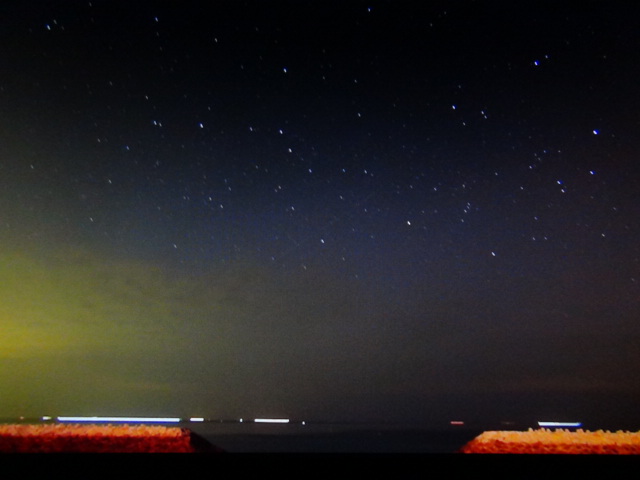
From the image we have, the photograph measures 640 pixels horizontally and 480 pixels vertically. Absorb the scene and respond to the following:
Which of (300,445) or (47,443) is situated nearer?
(47,443)

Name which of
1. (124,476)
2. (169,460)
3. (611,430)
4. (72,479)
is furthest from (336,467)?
(611,430)

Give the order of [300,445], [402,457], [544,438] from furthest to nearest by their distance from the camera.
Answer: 1. [300,445]
2. [544,438]
3. [402,457]

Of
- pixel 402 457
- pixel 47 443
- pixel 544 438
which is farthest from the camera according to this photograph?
pixel 544 438

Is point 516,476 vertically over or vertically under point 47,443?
under

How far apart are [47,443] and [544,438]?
27.5ft

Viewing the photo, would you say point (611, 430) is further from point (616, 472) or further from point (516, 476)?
point (516, 476)

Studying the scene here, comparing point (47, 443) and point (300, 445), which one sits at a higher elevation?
point (47, 443)

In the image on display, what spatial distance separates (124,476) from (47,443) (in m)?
2.31

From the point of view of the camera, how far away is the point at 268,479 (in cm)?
738

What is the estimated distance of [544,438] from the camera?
987 centimetres

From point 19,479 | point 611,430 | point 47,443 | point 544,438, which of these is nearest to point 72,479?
point 19,479

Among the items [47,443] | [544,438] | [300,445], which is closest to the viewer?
[47,443]

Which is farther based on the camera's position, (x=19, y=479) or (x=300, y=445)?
(x=300, y=445)

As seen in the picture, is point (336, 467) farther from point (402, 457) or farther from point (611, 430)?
point (611, 430)
